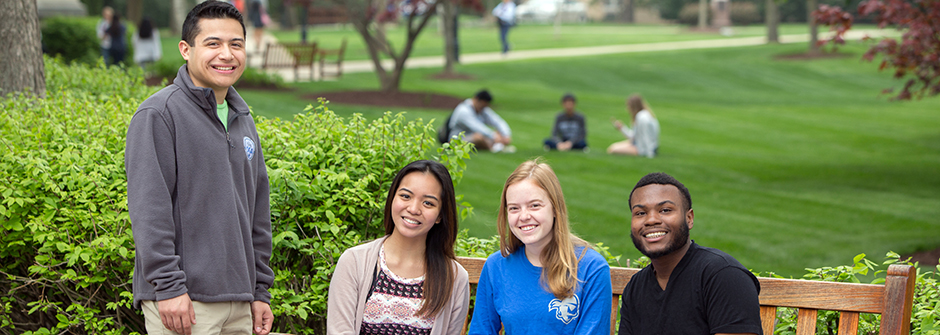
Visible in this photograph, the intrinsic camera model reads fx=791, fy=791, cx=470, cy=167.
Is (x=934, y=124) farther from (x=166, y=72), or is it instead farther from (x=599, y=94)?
(x=166, y=72)

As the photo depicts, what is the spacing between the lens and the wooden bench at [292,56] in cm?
1988

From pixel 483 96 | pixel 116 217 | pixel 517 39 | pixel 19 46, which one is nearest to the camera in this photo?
pixel 116 217

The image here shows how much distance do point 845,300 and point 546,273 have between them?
3.90 feet

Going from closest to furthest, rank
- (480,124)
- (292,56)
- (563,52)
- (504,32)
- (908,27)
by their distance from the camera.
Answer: (908,27), (480,124), (292,56), (504,32), (563,52)

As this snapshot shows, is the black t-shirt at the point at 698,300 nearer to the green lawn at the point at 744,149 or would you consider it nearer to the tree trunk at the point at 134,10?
the green lawn at the point at 744,149

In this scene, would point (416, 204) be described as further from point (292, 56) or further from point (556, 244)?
point (292, 56)

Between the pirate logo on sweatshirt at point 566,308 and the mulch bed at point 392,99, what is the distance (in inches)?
525

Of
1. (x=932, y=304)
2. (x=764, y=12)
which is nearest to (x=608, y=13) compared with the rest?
(x=764, y=12)

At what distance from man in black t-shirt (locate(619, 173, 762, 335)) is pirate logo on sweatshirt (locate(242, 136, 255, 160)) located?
1454mm

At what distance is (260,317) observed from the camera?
3.07 m

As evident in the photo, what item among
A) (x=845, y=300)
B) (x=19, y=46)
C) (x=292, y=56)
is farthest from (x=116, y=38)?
(x=845, y=300)

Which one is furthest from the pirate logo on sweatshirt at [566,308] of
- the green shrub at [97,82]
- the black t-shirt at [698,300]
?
the green shrub at [97,82]

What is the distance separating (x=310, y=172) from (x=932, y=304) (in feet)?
9.34

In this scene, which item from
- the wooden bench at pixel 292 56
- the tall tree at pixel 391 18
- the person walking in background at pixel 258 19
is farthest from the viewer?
the person walking in background at pixel 258 19
